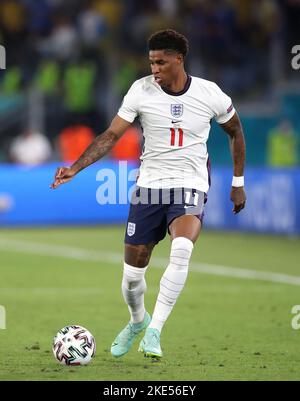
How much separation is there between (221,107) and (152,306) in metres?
3.67

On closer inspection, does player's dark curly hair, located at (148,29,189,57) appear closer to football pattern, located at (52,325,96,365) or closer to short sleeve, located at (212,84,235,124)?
short sleeve, located at (212,84,235,124)

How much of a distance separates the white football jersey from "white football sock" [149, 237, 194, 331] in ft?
1.71

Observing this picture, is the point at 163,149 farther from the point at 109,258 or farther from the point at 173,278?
the point at 109,258

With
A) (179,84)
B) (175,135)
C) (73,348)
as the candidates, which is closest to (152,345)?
(73,348)

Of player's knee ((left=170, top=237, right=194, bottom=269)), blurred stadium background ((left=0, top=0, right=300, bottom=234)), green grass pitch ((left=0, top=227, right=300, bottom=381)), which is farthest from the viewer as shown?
blurred stadium background ((left=0, top=0, right=300, bottom=234))

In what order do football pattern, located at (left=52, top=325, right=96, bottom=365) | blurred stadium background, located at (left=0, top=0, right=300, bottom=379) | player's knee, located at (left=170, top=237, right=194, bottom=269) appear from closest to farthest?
football pattern, located at (left=52, top=325, right=96, bottom=365), player's knee, located at (left=170, top=237, right=194, bottom=269), blurred stadium background, located at (left=0, top=0, right=300, bottom=379)

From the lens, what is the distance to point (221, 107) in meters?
8.66

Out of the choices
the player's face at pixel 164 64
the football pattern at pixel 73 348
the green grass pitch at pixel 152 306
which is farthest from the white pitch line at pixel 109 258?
the football pattern at pixel 73 348

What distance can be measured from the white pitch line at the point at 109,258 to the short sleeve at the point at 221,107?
17.4 feet

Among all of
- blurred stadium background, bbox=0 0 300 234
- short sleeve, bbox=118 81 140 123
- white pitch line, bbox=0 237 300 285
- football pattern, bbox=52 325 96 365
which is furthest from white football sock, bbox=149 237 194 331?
blurred stadium background, bbox=0 0 300 234

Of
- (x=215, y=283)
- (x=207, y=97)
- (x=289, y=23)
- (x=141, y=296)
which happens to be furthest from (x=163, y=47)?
(x=289, y=23)

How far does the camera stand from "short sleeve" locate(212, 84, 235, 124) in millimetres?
8641

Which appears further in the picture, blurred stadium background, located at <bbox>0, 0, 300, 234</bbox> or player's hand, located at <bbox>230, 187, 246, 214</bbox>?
blurred stadium background, located at <bbox>0, 0, 300, 234</bbox>

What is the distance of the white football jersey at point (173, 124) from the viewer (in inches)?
336
